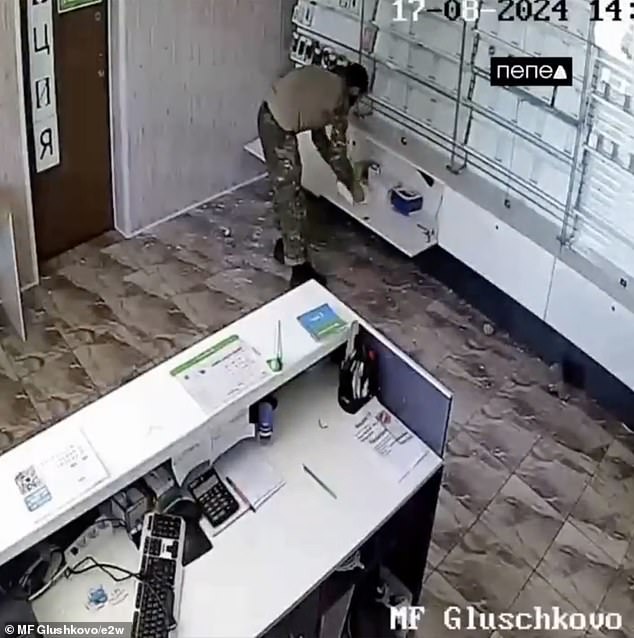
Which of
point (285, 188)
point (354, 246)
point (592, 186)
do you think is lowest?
point (354, 246)

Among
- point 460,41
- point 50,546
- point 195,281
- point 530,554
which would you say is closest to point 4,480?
point 50,546

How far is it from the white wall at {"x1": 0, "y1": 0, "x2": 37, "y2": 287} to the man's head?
1.23 m

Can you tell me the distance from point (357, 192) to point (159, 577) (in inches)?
87.5

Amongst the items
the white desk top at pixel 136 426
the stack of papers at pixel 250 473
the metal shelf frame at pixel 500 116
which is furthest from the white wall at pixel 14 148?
the stack of papers at pixel 250 473

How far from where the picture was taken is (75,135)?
4.25 m

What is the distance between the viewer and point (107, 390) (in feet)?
12.5

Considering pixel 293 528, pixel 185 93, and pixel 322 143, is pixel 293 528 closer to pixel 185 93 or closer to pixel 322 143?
pixel 322 143

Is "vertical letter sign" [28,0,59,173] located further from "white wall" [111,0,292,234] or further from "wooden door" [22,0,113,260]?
"white wall" [111,0,292,234]

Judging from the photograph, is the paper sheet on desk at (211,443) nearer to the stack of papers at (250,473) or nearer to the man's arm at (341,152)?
the stack of papers at (250,473)

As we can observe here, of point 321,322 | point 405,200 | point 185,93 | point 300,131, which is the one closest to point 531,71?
point 405,200

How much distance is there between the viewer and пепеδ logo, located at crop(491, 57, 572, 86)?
3549mm

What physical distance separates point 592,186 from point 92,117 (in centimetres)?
196

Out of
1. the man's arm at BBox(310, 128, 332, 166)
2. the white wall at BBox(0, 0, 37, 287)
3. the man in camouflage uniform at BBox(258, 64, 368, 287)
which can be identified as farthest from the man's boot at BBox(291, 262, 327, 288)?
the white wall at BBox(0, 0, 37, 287)

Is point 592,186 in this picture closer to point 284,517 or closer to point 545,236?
point 545,236
